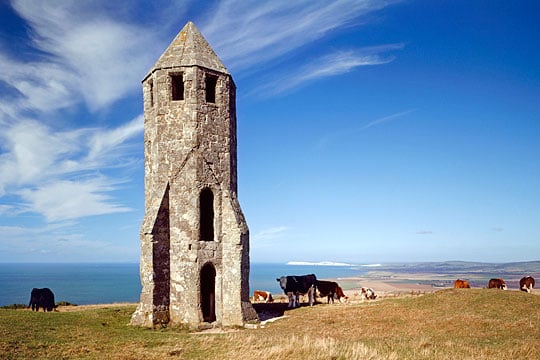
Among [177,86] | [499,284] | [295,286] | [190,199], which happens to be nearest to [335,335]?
[190,199]

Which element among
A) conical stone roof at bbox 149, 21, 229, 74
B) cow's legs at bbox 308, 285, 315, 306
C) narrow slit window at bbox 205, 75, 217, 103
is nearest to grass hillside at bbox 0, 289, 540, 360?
cow's legs at bbox 308, 285, 315, 306

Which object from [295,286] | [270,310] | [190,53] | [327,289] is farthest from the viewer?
[327,289]

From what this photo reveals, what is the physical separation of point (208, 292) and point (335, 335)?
8024 millimetres

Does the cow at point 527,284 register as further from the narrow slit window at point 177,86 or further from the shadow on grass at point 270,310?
the narrow slit window at point 177,86

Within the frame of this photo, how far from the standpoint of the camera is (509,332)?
14.7m

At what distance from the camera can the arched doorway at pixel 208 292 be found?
2065 cm

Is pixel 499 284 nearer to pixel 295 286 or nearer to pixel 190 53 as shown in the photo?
pixel 295 286

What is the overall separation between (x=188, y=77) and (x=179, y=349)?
12.2 metres

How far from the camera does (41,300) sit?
76.2 ft

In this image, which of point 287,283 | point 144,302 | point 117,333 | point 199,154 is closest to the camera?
point 117,333

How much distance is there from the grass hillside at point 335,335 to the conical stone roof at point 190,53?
38.7 ft

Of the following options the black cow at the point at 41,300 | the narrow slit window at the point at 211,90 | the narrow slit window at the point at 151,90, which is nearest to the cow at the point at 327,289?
the narrow slit window at the point at 211,90

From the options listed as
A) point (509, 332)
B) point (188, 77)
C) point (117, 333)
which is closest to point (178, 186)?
point (188, 77)

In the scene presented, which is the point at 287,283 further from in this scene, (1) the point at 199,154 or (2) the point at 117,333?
(2) the point at 117,333
